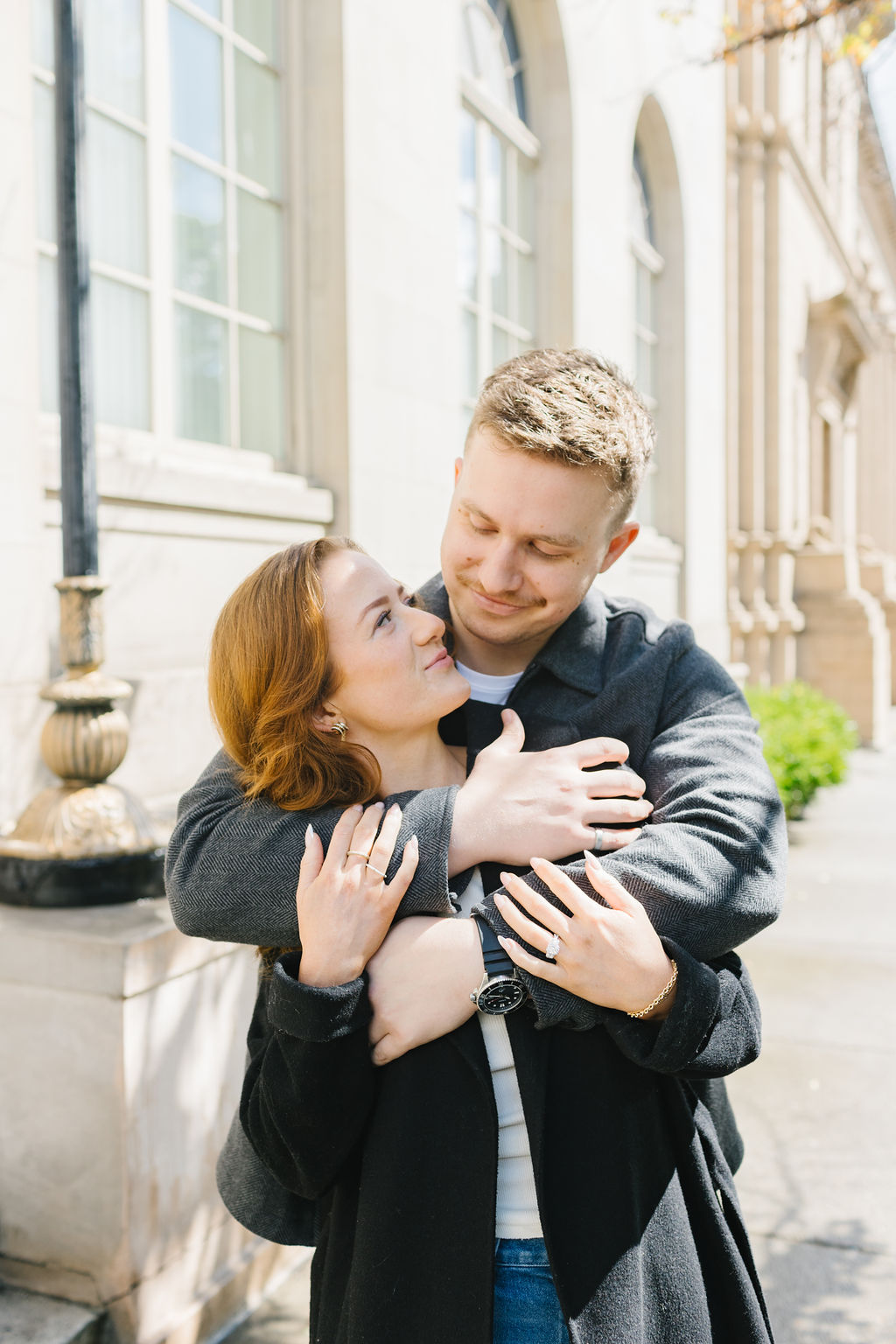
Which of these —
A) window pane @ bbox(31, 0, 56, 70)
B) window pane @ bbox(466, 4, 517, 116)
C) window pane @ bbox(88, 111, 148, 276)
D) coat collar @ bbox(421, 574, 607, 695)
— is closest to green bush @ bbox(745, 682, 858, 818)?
window pane @ bbox(466, 4, 517, 116)

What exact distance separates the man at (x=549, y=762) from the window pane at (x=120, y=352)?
3.12 m

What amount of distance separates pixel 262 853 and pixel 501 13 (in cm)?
881

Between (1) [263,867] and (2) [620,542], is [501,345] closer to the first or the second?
(2) [620,542]

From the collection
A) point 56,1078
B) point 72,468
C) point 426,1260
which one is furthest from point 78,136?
point 426,1260

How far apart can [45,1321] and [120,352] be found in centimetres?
351

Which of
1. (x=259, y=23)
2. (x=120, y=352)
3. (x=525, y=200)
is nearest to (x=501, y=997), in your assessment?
(x=120, y=352)

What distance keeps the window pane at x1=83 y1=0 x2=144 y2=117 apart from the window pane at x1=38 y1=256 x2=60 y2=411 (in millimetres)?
807

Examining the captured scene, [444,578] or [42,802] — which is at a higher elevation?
[444,578]

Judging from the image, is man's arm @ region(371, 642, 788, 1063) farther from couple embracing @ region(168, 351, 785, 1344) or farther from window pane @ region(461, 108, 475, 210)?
window pane @ region(461, 108, 475, 210)

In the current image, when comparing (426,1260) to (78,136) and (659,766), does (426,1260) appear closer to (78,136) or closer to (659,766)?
(659,766)

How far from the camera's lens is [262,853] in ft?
5.21

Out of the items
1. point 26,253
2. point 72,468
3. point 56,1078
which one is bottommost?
point 56,1078

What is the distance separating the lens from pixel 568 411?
5.53 feet

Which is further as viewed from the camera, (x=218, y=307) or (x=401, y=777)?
(x=218, y=307)
